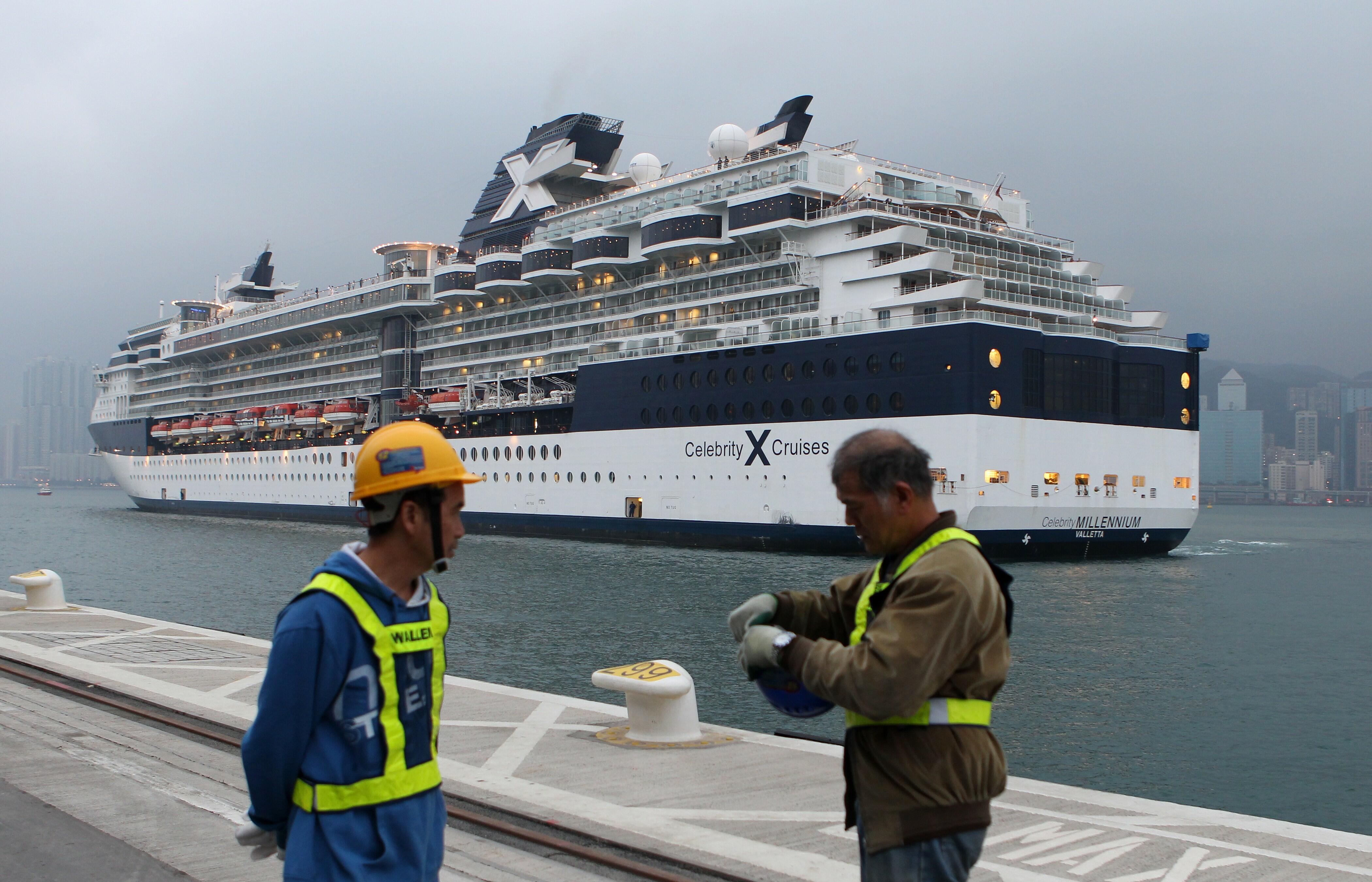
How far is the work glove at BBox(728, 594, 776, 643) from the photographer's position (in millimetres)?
2895

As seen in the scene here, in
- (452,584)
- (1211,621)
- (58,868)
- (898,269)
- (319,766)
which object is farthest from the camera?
(898,269)

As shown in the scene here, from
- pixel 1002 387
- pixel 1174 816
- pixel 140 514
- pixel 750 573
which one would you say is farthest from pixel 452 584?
pixel 140 514

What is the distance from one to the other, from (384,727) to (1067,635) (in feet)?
56.2

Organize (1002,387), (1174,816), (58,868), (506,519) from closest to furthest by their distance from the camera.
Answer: (58,868)
(1174,816)
(1002,387)
(506,519)

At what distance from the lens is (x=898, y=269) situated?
31.5 metres

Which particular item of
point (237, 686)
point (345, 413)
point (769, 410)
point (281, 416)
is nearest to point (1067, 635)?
point (237, 686)

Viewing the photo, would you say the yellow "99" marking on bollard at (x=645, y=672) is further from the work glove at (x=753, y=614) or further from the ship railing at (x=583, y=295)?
the ship railing at (x=583, y=295)

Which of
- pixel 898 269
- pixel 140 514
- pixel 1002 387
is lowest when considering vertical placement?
pixel 140 514

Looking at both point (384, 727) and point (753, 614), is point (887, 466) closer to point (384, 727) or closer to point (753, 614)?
point (753, 614)

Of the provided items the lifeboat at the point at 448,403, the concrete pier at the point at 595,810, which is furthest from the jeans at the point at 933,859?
the lifeboat at the point at 448,403

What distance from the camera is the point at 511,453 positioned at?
4291cm

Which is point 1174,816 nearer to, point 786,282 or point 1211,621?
point 1211,621

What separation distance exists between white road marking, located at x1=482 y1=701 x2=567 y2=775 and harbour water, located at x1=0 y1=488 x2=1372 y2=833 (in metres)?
3.04

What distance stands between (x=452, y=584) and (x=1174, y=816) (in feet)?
68.6
